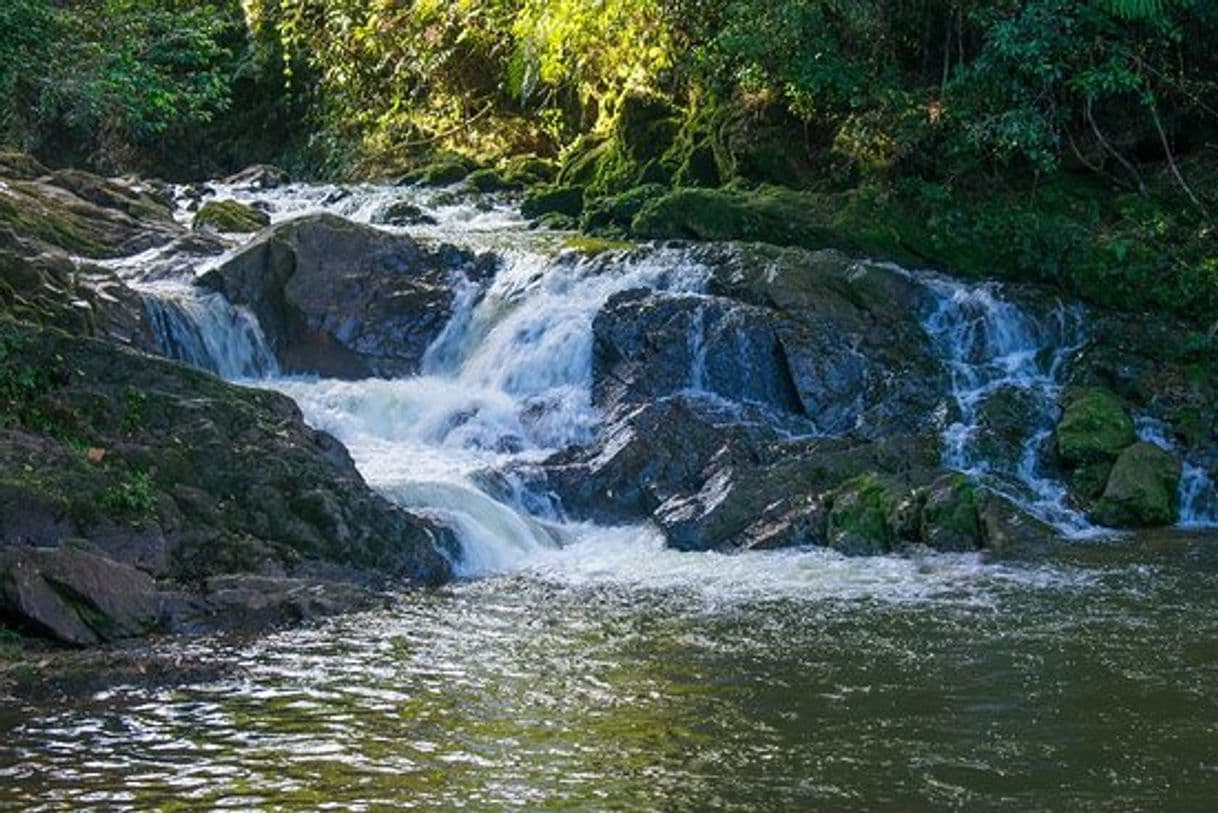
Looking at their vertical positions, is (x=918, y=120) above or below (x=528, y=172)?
below

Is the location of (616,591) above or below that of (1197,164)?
below

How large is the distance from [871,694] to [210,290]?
11464mm

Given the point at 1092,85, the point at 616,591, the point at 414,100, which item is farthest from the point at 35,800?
the point at 414,100

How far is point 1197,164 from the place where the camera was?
766 inches

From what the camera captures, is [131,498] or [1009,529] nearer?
[131,498]

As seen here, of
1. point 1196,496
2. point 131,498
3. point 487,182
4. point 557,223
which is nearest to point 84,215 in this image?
point 557,223

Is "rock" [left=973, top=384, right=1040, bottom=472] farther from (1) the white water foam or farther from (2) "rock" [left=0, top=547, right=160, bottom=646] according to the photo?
(2) "rock" [left=0, top=547, right=160, bottom=646]

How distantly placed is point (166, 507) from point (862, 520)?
5.66m

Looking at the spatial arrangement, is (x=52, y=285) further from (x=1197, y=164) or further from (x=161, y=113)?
(x=1197, y=164)

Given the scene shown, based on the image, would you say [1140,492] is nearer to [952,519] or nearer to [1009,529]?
[1009,529]

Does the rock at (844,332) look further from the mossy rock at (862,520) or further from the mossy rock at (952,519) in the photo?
the mossy rock at (952,519)

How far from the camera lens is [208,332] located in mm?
17781

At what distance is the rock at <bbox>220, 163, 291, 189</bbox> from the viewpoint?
90.9 ft

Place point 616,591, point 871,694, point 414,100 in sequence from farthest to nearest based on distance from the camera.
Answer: point 414,100 → point 616,591 → point 871,694
